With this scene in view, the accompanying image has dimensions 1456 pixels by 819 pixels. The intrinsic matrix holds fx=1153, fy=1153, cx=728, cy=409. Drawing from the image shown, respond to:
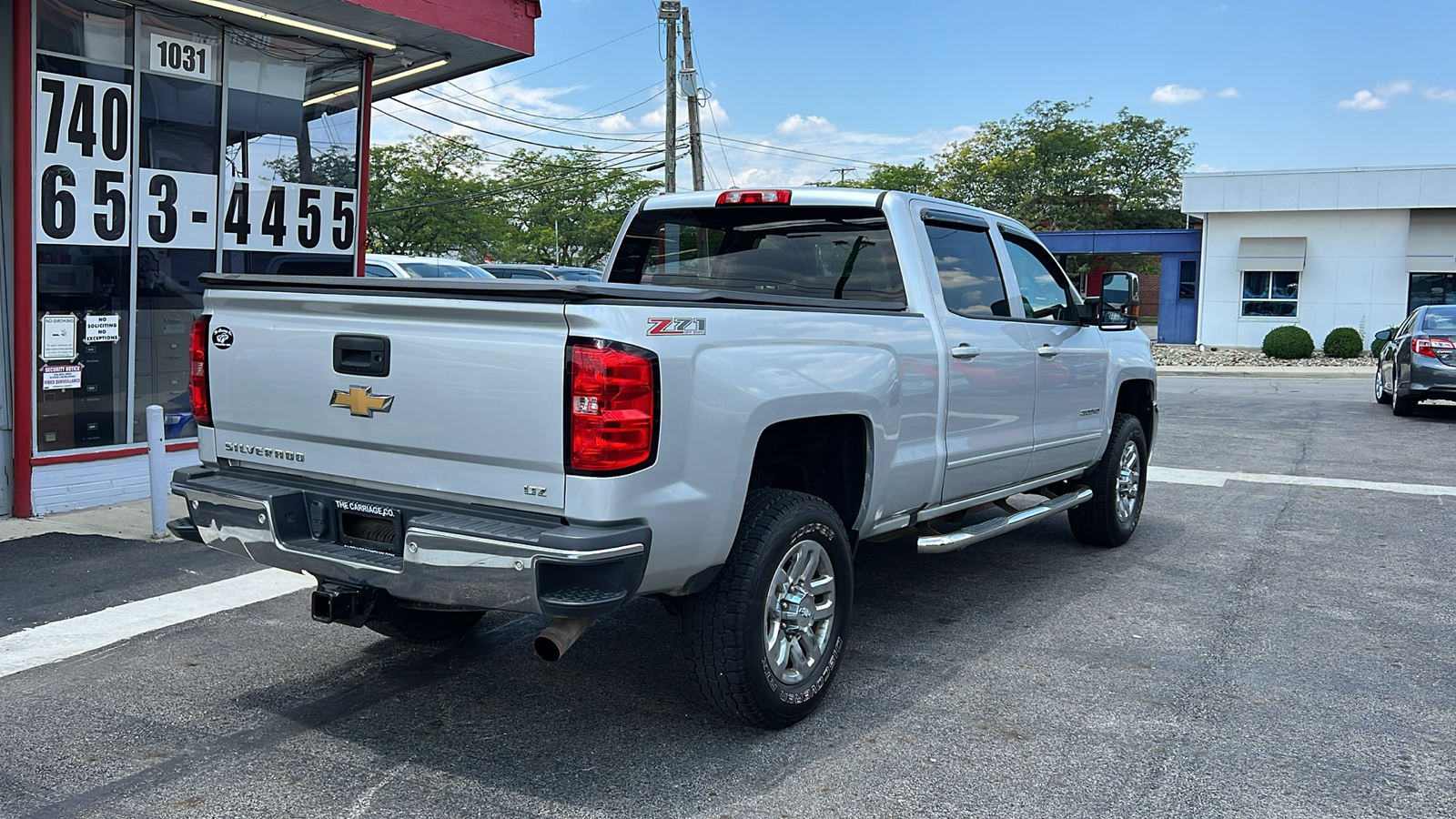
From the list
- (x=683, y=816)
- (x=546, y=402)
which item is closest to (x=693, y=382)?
(x=546, y=402)

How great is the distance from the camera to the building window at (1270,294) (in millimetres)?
34594

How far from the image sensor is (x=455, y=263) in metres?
16.7

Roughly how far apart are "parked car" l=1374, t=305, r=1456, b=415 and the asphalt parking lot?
847 cm

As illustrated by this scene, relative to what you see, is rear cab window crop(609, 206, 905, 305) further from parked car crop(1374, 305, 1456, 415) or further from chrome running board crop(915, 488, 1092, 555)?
parked car crop(1374, 305, 1456, 415)

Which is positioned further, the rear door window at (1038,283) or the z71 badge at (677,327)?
the rear door window at (1038,283)

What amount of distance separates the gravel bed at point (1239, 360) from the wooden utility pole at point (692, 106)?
13632mm

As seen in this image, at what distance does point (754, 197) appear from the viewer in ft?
17.8

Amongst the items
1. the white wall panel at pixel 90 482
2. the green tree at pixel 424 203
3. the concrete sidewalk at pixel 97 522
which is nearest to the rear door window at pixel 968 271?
the concrete sidewalk at pixel 97 522

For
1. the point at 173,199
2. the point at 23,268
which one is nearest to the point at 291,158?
the point at 173,199

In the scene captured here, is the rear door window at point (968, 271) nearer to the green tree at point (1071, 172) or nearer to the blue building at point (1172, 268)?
the blue building at point (1172, 268)

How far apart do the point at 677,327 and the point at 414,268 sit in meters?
12.9

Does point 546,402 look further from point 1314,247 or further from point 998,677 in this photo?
point 1314,247

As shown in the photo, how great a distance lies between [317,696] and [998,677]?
273 cm

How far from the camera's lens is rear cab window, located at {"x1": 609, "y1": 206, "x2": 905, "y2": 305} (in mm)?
5246
